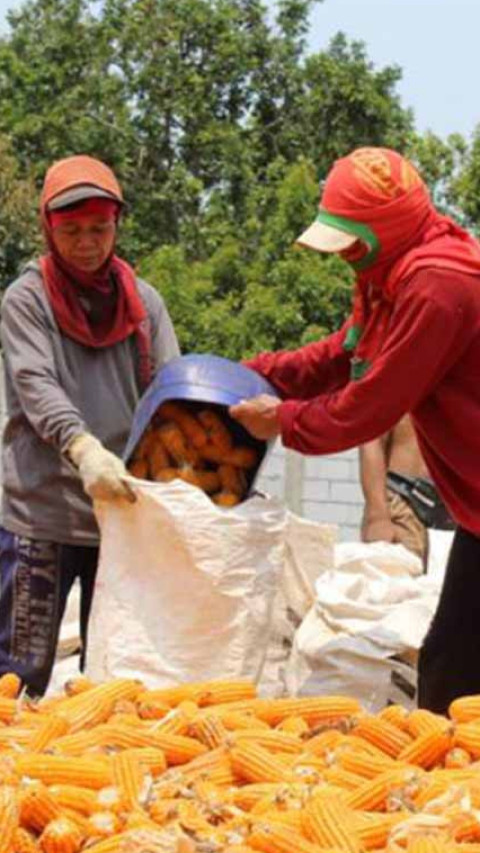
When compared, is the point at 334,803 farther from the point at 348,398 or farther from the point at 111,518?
the point at 111,518

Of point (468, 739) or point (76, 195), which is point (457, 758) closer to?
point (468, 739)

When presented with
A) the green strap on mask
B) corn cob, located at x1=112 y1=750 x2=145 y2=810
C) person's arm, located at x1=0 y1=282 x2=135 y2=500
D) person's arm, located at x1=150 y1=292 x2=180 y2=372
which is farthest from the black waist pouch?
corn cob, located at x1=112 y1=750 x2=145 y2=810

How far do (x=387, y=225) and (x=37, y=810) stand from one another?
1.82 metres

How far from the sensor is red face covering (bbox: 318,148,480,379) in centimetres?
414

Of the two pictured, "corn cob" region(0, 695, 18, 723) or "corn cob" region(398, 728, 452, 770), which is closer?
"corn cob" region(398, 728, 452, 770)

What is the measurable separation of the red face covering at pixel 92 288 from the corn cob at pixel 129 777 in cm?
210

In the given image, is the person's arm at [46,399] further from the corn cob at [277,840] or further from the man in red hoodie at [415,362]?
the corn cob at [277,840]

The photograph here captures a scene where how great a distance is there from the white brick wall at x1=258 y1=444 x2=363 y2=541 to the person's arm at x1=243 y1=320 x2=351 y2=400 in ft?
14.7

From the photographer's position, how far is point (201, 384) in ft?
15.3

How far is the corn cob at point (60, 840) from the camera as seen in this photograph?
9.21 ft

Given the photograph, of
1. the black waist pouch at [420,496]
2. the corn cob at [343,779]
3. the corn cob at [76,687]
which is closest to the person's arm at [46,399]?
the corn cob at [76,687]

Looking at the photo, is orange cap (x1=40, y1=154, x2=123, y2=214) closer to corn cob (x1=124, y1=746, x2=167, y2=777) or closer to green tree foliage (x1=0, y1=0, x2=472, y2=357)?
corn cob (x1=124, y1=746, x2=167, y2=777)

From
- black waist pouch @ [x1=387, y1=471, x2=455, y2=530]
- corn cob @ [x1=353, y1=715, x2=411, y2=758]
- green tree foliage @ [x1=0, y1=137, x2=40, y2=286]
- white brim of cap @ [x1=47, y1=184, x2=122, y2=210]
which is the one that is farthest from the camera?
green tree foliage @ [x1=0, y1=137, x2=40, y2=286]

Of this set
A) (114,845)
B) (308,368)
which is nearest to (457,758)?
(114,845)
